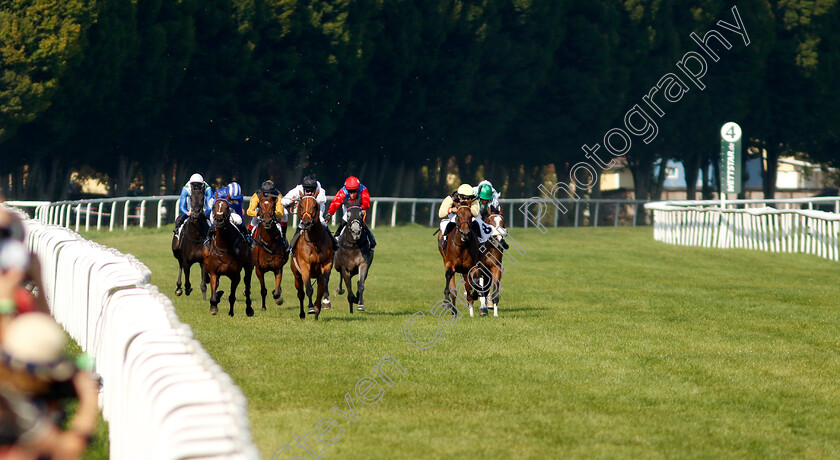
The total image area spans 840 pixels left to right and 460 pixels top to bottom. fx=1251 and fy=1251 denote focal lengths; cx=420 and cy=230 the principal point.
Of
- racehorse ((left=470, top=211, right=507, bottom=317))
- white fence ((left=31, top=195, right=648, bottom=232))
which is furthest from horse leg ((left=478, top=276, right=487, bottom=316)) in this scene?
white fence ((left=31, top=195, right=648, bottom=232))

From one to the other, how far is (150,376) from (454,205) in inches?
433

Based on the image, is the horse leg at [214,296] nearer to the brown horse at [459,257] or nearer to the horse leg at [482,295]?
the brown horse at [459,257]

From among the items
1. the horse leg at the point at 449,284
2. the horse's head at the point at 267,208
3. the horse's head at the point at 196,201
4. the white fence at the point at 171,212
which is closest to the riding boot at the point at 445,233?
the horse leg at the point at 449,284

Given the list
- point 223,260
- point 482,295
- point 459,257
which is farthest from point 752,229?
point 223,260

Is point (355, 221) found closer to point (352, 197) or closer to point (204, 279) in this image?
point (352, 197)

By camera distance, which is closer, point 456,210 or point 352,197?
point 456,210

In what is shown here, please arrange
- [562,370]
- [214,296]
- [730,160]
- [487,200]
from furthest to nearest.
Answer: [730,160], [487,200], [214,296], [562,370]

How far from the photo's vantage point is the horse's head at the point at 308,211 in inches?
629

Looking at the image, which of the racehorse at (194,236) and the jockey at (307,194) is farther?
the racehorse at (194,236)

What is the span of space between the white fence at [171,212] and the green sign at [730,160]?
4832mm

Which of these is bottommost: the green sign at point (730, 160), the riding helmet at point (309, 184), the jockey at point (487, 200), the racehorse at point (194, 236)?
the racehorse at point (194, 236)

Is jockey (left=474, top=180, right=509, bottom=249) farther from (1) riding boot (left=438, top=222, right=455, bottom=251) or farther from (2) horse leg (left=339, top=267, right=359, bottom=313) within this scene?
(2) horse leg (left=339, top=267, right=359, bottom=313)

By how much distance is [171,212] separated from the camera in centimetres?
4466

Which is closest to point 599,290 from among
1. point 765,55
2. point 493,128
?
point 493,128
